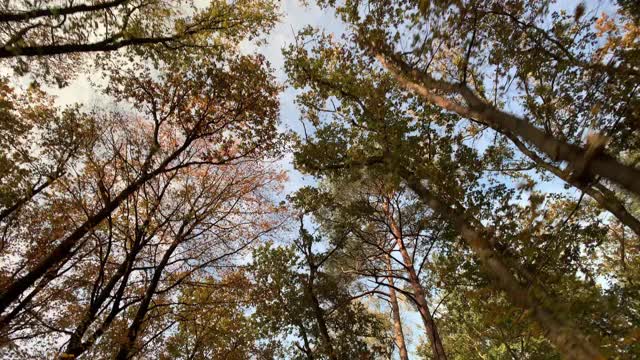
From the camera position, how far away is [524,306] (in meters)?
A: 2.92

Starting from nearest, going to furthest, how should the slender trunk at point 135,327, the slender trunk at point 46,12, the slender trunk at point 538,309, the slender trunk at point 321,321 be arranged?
1. the slender trunk at point 538,309
2. the slender trunk at point 46,12
3. the slender trunk at point 135,327
4. the slender trunk at point 321,321

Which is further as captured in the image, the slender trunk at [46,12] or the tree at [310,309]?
the tree at [310,309]

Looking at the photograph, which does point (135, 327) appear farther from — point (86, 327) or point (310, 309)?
point (310, 309)

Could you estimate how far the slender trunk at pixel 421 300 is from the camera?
8047 millimetres

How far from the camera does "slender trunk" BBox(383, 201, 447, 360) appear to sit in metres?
8.05

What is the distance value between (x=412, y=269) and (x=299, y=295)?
13.9ft

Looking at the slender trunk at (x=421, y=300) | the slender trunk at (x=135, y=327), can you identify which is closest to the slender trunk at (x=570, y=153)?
the slender trunk at (x=421, y=300)

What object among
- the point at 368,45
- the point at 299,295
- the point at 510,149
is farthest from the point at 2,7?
the point at 510,149

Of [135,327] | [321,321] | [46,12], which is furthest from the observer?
[321,321]

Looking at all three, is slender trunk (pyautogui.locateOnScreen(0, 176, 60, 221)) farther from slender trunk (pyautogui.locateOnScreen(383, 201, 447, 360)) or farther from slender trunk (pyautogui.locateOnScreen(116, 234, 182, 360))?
slender trunk (pyautogui.locateOnScreen(383, 201, 447, 360))

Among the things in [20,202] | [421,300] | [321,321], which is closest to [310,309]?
[321,321]

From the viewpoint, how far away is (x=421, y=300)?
359 inches

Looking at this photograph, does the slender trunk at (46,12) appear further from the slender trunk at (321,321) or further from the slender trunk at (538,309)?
the slender trunk at (321,321)

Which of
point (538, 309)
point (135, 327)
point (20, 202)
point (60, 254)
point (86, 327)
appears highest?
point (20, 202)
